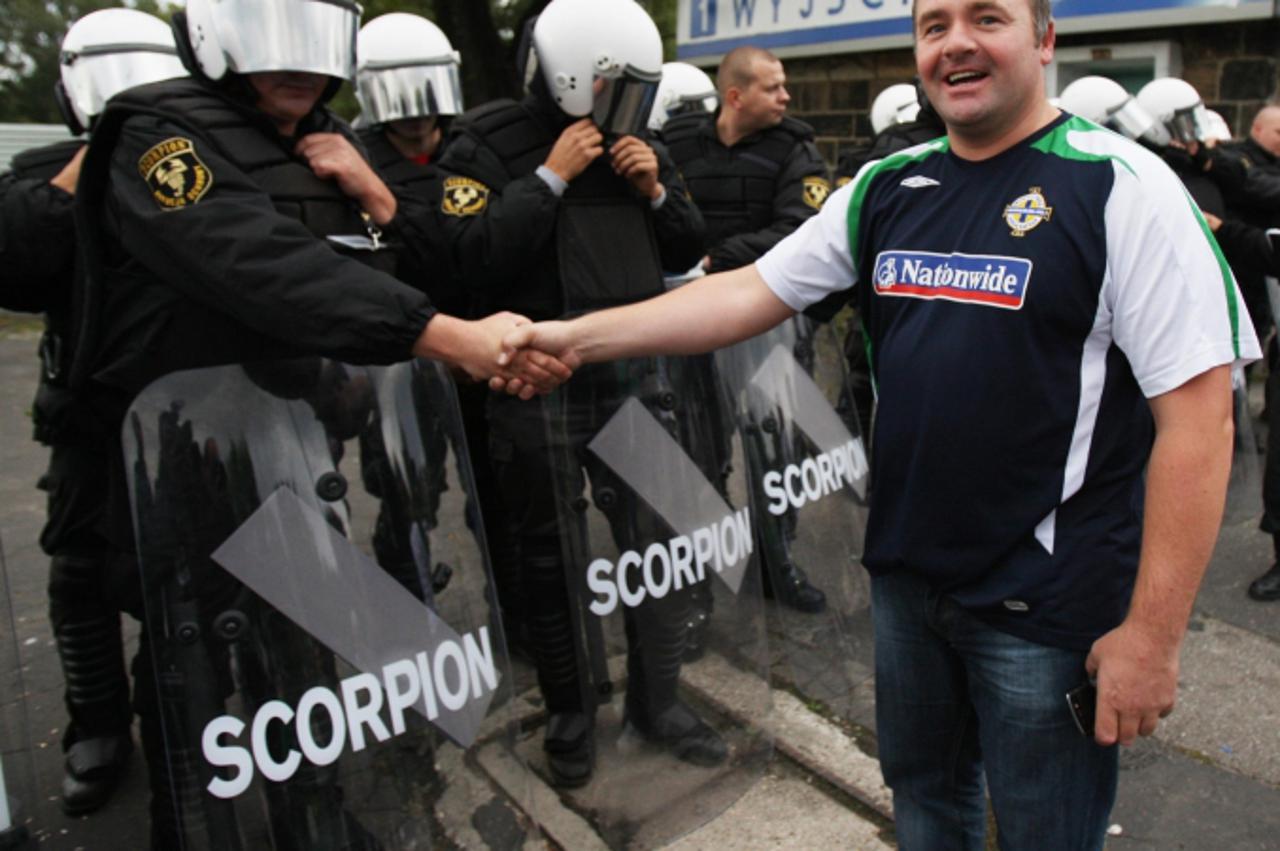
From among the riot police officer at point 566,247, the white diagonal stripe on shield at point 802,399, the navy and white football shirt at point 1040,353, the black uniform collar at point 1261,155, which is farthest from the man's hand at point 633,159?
the black uniform collar at point 1261,155

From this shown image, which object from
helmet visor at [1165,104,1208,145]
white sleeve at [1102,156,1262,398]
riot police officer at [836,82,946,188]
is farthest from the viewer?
helmet visor at [1165,104,1208,145]

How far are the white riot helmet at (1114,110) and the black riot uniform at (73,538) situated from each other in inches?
171

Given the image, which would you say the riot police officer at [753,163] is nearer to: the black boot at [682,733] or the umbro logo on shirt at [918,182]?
the black boot at [682,733]

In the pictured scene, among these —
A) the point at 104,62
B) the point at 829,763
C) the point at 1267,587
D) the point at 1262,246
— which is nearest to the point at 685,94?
the point at 1262,246

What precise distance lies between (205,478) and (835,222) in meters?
1.20

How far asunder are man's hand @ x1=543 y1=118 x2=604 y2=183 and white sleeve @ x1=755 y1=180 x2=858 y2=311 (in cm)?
94

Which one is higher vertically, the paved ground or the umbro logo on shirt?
the umbro logo on shirt

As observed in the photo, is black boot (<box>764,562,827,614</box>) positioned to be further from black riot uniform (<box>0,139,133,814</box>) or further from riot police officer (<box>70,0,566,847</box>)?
black riot uniform (<box>0,139,133,814</box>)

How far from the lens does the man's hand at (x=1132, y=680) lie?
5.19ft

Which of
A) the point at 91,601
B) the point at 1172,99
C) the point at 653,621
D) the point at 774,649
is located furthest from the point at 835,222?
the point at 1172,99

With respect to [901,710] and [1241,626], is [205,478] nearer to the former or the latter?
[901,710]

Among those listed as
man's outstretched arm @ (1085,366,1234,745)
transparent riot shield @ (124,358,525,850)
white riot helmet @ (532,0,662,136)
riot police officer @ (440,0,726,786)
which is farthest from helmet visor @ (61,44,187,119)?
man's outstretched arm @ (1085,366,1234,745)

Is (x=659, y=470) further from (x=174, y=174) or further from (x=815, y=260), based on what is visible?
(x=174, y=174)

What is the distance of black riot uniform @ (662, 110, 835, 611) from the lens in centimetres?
406
